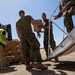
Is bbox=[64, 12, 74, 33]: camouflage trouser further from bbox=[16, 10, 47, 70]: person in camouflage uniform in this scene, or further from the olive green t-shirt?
the olive green t-shirt

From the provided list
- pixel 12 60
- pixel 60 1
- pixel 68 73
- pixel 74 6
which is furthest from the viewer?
pixel 12 60

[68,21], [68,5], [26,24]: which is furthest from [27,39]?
[68,5]

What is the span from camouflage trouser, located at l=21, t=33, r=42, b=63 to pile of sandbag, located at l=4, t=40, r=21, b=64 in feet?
10.7

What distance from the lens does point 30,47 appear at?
742 centimetres

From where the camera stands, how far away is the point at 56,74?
6277 millimetres

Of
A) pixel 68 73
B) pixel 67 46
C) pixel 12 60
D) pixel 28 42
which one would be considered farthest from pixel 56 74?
pixel 12 60

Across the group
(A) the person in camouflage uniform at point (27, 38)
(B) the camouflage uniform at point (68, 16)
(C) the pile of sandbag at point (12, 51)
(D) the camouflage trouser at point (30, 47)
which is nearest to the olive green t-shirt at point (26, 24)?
(A) the person in camouflage uniform at point (27, 38)

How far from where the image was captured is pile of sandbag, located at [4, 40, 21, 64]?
10.9 metres

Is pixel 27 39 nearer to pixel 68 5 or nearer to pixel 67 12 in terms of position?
pixel 67 12

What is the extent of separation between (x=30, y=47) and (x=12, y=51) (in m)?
4.26

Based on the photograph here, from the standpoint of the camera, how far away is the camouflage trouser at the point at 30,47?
23.5ft

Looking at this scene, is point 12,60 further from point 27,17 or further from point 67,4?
point 67,4

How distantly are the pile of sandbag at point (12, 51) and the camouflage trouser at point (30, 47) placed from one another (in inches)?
129

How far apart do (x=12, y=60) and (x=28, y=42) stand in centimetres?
382
